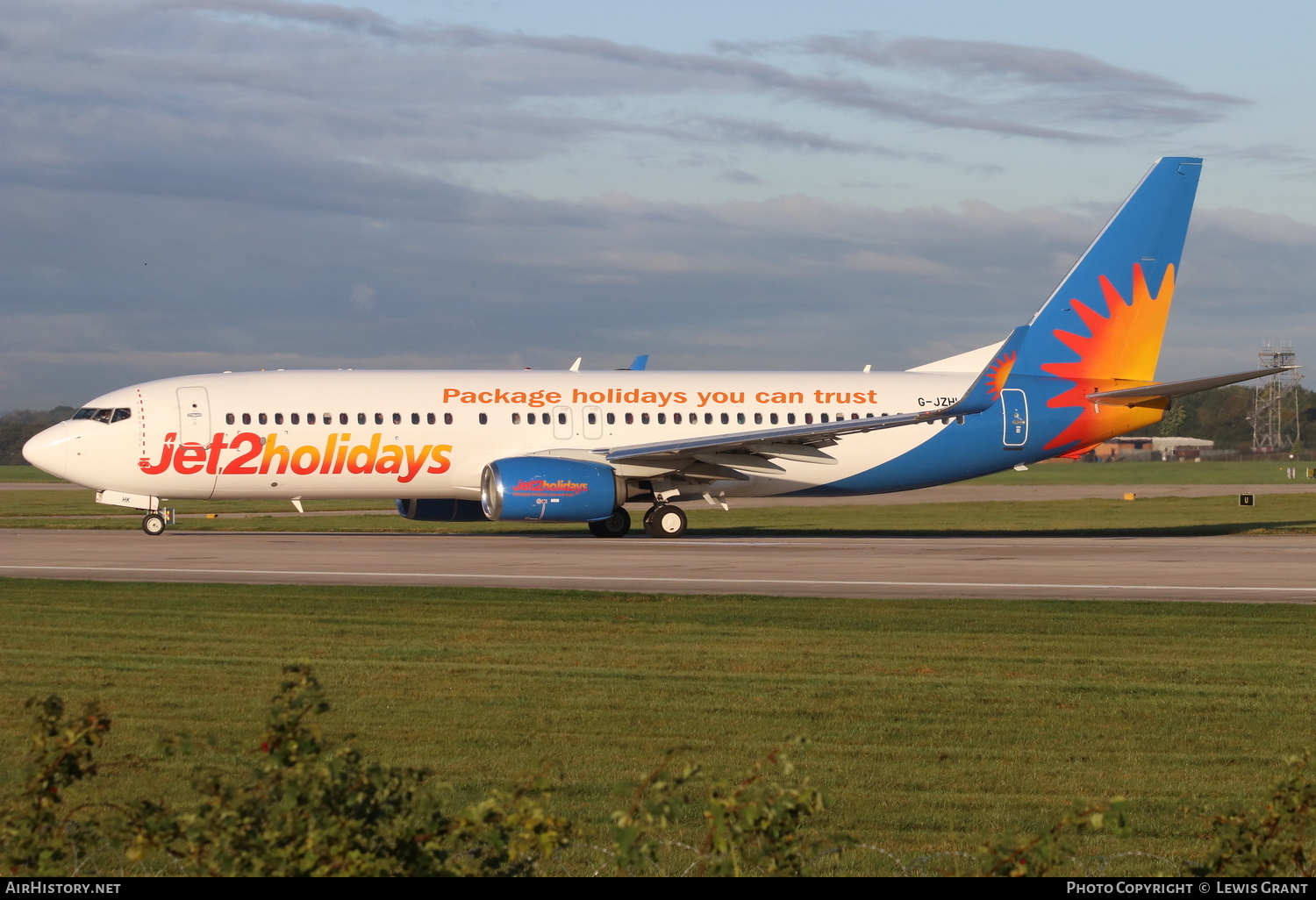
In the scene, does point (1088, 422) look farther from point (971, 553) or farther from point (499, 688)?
point (499, 688)

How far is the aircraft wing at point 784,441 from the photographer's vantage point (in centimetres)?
3164

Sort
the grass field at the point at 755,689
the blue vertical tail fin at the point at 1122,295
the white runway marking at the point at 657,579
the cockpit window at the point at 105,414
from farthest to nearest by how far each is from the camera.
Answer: the blue vertical tail fin at the point at 1122,295, the cockpit window at the point at 105,414, the white runway marking at the point at 657,579, the grass field at the point at 755,689

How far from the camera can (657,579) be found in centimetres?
2214

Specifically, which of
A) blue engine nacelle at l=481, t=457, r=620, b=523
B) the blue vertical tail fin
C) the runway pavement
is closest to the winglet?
the runway pavement

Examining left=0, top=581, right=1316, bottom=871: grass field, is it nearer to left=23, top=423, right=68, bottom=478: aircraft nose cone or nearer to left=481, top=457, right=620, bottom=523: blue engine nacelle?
left=481, top=457, right=620, bottom=523: blue engine nacelle

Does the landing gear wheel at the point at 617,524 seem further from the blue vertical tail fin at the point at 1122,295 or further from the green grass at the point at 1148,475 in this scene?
the green grass at the point at 1148,475

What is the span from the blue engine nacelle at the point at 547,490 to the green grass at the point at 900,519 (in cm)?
541

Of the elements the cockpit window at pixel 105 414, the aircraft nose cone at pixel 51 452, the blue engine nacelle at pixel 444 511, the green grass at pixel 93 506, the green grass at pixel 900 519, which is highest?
the cockpit window at pixel 105 414

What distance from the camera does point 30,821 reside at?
16.8 ft

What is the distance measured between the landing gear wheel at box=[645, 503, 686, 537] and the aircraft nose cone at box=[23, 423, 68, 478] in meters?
13.8

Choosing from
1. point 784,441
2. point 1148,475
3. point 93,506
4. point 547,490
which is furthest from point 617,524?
point 1148,475

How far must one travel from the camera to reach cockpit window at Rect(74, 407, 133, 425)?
104 feet

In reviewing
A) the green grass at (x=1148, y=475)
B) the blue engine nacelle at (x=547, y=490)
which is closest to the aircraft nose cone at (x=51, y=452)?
the blue engine nacelle at (x=547, y=490)
